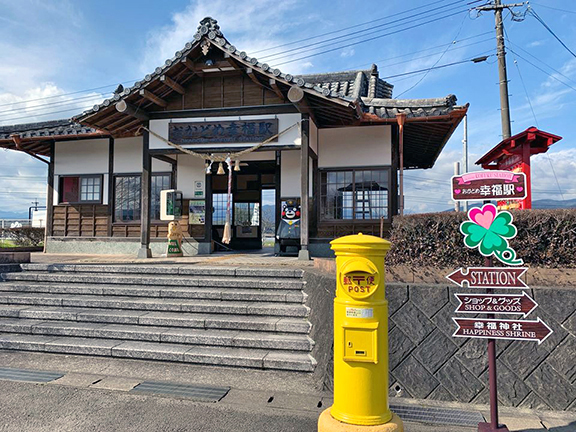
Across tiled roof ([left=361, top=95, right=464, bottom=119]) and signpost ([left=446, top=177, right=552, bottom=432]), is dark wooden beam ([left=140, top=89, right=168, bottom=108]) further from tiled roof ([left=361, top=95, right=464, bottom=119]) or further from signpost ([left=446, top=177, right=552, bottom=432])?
signpost ([left=446, top=177, right=552, bottom=432])

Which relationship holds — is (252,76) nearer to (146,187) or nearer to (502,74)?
(146,187)

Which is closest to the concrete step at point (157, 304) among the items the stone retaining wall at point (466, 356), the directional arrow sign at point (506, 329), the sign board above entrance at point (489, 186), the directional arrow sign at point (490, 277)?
the stone retaining wall at point (466, 356)

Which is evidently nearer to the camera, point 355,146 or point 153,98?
point 153,98

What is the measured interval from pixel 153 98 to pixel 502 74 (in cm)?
1232

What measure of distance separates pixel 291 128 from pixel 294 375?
19.5ft

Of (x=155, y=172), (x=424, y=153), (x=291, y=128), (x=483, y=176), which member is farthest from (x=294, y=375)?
(x=424, y=153)

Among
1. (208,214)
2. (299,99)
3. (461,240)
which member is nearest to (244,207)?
(208,214)

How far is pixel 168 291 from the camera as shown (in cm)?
631

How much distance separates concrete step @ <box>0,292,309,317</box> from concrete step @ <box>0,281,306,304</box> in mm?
66

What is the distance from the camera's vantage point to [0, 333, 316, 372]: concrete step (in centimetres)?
472

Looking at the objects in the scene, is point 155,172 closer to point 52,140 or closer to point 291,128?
point 52,140

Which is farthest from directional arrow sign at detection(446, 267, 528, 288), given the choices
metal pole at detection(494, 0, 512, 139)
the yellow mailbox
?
metal pole at detection(494, 0, 512, 139)

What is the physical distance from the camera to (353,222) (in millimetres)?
10414

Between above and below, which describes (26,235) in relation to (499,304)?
above
